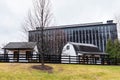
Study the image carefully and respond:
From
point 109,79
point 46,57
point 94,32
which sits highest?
point 94,32

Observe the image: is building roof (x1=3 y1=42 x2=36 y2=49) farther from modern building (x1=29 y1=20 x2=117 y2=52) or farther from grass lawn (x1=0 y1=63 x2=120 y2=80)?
modern building (x1=29 y1=20 x2=117 y2=52)

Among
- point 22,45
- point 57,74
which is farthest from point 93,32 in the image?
point 57,74

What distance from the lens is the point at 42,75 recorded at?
21.5 m

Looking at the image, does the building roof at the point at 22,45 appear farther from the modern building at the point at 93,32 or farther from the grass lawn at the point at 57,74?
the modern building at the point at 93,32

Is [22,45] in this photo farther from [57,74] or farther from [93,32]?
[93,32]

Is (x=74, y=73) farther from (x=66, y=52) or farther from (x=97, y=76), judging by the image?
(x=66, y=52)

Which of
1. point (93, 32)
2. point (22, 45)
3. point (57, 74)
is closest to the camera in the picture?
point (57, 74)

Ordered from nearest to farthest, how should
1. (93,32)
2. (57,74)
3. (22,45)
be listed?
(57,74) < (22,45) < (93,32)

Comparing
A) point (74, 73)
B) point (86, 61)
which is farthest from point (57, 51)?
point (74, 73)

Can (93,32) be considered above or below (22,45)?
above

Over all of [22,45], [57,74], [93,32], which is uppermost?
[93,32]

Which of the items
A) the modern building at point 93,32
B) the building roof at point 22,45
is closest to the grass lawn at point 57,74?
the building roof at point 22,45

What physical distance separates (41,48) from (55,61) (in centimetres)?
430

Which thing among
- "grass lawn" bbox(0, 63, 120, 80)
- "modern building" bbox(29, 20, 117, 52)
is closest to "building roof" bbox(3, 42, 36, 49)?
"grass lawn" bbox(0, 63, 120, 80)
